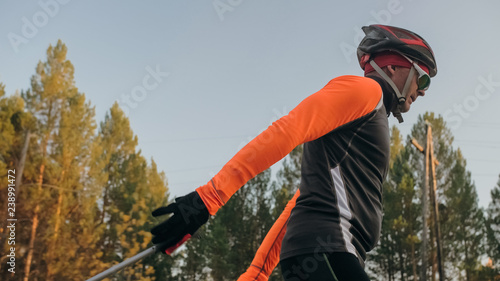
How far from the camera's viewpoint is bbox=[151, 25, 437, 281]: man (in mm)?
1460

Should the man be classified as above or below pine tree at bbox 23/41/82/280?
below

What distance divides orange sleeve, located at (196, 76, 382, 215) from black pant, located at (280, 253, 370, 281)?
1.21 feet

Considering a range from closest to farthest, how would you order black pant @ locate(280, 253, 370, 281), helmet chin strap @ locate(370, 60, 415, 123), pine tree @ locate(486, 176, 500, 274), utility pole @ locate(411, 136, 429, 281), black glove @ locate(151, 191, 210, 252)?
1. black glove @ locate(151, 191, 210, 252)
2. black pant @ locate(280, 253, 370, 281)
3. helmet chin strap @ locate(370, 60, 415, 123)
4. utility pole @ locate(411, 136, 429, 281)
5. pine tree @ locate(486, 176, 500, 274)

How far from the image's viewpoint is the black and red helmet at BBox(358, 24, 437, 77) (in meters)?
1.96

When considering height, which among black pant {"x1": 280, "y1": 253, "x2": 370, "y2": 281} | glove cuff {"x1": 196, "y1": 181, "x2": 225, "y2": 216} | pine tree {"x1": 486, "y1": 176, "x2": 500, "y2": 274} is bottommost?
black pant {"x1": 280, "y1": 253, "x2": 370, "y2": 281}

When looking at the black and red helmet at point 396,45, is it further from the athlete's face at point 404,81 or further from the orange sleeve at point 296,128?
the orange sleeve at point 296,128

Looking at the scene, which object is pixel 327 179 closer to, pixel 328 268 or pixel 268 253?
pixel 328 268

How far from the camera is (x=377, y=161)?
175 centimetres

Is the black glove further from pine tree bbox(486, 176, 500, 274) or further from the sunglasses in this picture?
pine tree bbox(486, 176, 500, 274)

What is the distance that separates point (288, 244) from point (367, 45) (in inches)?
38.9

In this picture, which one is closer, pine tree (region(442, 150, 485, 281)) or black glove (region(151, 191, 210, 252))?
black glove (region(151, 191, 210, 252))

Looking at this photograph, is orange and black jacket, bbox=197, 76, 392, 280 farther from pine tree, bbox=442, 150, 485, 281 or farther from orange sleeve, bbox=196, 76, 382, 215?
pine tree, bbox=442, 150, 485, 281

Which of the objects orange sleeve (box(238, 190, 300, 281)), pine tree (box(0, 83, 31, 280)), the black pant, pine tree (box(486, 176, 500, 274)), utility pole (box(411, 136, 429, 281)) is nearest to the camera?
the black pant

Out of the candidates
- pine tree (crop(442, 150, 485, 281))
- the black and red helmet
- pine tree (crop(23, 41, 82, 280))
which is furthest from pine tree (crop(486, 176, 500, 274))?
the black and red helmet
